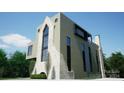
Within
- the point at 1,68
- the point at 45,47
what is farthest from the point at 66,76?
the point at 1,68

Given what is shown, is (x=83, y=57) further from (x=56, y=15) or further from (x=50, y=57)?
→ (x=56, y=15)

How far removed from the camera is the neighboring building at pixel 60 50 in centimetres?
1658

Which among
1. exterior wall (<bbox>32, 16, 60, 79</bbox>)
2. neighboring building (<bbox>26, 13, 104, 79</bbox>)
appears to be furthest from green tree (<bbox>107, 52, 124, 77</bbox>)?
exterior wall (<bbox>32, 16, 60, 79</bbox>)

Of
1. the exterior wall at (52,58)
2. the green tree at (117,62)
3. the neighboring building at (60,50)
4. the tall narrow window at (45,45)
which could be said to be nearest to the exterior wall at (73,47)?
the neighboring building at (60,50)

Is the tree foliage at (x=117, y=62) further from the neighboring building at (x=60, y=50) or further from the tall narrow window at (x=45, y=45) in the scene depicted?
the tall narrow window at (x=45, y=45)

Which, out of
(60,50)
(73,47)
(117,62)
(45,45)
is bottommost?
(117,62)

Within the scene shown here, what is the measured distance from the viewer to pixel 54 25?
59.4ft

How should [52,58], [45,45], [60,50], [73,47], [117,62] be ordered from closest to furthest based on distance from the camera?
[60,50], [52,58], [45,45], [73,47], [117,62]

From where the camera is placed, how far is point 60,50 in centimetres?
1677

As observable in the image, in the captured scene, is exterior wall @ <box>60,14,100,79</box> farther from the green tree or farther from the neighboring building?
the green tree

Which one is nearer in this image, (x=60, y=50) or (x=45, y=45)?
(x=60, y=50)

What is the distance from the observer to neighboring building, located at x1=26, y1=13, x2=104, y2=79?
54.4 ft

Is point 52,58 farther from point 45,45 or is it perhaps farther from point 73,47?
point 73,47

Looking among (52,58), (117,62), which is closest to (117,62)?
(117,62)
